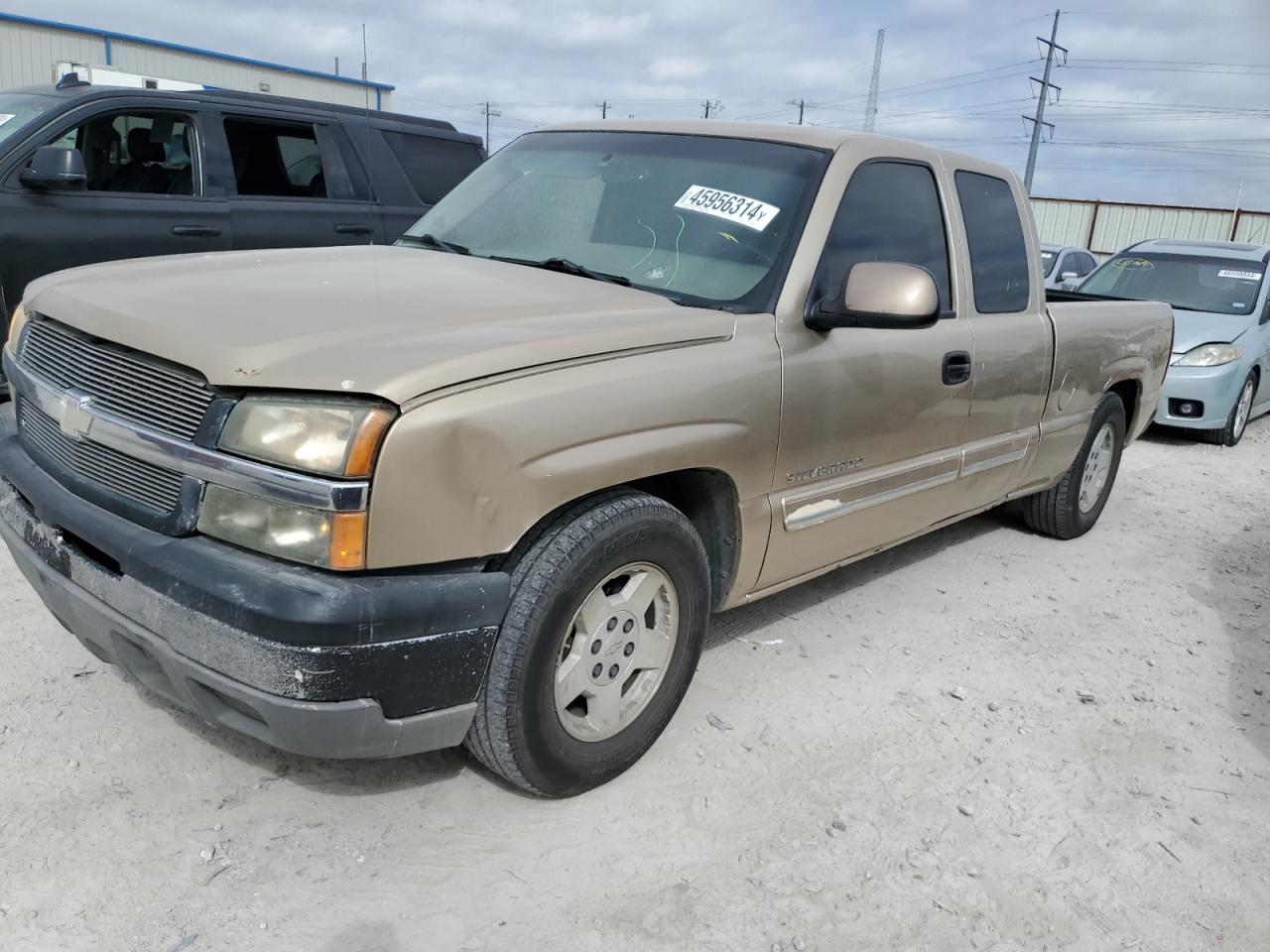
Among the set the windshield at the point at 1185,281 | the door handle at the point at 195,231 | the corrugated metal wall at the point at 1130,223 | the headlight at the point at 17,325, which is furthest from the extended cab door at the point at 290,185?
the corrugated metal wall at the point at 1130,223

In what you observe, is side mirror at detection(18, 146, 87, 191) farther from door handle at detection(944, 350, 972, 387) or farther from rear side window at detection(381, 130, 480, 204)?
door handle at detection(944, 350, 972, 387)

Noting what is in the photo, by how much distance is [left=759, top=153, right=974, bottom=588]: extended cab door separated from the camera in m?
3.22

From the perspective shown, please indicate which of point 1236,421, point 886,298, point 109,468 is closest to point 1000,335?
point 886,298

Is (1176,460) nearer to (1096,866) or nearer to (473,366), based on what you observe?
(1096,866)

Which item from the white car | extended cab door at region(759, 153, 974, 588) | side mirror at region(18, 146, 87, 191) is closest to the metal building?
the white car

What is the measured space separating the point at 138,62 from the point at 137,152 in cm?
2358

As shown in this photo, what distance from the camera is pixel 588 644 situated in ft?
8.92

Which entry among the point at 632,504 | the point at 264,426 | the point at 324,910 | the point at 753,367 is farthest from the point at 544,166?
the point at 324,910

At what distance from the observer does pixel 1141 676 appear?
3.93m

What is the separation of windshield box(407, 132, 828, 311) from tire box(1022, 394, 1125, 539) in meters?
2.67

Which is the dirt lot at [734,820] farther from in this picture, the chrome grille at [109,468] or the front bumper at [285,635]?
the chrome grille at [109,468]

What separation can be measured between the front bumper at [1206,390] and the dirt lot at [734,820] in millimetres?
4915

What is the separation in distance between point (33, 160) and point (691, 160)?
12.5 feet

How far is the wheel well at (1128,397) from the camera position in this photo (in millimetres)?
5527
